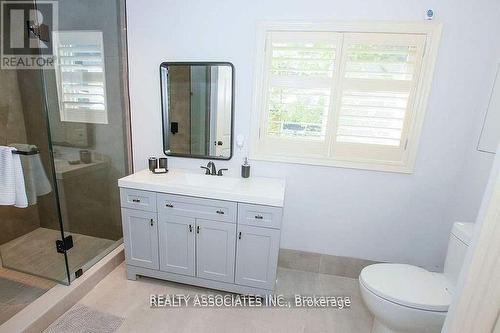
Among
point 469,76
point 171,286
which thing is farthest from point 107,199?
point 469,76

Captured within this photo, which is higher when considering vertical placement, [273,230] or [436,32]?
[436,32]

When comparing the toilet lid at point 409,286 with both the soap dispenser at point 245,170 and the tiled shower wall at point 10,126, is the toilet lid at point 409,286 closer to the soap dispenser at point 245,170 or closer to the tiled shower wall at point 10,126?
the soap dispenser at point 245,170

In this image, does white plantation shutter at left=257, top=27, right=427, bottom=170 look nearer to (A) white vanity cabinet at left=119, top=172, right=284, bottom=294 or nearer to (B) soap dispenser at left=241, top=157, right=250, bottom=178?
(B) soap dispenser at left=241, top=157, right=250, bottom=178

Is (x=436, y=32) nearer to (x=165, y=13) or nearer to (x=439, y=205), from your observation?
(x=439, y=205)

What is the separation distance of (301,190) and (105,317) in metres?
1.65

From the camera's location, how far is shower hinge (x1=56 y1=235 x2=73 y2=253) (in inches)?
72.2

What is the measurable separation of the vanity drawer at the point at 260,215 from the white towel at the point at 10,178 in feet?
4.60

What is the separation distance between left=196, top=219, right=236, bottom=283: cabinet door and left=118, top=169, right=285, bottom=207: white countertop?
0.70ft

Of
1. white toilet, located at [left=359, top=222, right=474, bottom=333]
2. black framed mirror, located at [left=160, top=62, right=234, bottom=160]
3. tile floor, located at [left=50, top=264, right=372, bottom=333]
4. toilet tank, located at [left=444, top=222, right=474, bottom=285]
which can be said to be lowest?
tile floor, located at [left=50, top=264, right=372, bottom=333]

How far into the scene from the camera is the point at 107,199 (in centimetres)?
233

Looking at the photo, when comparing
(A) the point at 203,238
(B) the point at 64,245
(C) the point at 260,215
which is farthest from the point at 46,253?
(C) the point at 260,215

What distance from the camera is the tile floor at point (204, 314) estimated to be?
5.24 feet

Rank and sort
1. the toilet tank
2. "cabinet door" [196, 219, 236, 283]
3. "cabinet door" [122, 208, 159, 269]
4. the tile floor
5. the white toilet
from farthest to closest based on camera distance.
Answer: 1. "cabinet door" [122, 208, 159, 269]
2. "cabinet door" [196, 219, 236, 283]
3. the tile floor
4. the toilet tank
5. the white toilet

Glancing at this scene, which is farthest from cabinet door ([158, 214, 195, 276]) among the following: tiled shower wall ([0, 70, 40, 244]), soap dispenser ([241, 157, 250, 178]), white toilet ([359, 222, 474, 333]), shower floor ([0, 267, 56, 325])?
tiled shower wall ([0, 70, 40, 244])
